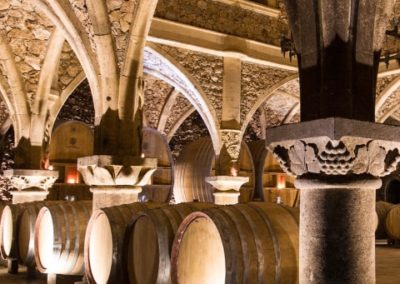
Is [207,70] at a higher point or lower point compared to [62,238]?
higher

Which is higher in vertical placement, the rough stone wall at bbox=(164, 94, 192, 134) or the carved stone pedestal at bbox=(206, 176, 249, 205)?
the rough stone wall at bbox=(164, 94, 192, 134)

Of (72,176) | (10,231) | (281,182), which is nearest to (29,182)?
(10,231)

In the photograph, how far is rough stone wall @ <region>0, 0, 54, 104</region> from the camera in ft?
24.1

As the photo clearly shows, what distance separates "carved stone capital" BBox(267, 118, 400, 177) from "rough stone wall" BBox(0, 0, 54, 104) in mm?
5812

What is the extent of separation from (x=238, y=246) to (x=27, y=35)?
5993 mm

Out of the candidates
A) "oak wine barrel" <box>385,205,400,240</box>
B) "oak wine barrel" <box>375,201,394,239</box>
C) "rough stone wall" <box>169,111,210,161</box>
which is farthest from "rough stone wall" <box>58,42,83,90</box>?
"oak wine barrel" <box>375,201,394,239</box>

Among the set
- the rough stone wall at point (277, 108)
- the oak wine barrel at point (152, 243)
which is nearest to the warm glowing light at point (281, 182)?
the rough stone wall at point (277, 108)

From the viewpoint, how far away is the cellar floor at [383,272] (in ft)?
19.2

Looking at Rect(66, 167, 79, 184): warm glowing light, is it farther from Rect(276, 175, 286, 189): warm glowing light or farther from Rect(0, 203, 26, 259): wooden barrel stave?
Rect(276, 175, 286, 189): warm glowing light

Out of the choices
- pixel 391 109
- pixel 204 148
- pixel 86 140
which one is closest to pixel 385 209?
pixel 391 109

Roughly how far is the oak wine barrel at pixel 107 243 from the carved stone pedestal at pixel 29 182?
3751 mm

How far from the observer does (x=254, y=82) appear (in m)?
9.91

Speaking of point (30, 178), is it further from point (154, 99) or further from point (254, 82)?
point (154, 99)

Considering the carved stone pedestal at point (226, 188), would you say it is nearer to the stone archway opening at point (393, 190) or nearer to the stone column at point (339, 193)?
the stone column at point (339, 193)
